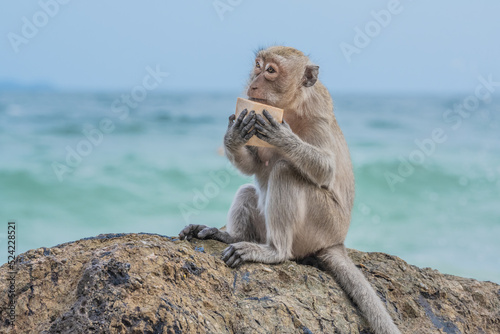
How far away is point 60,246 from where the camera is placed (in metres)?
6.84

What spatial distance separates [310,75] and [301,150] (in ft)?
3.90

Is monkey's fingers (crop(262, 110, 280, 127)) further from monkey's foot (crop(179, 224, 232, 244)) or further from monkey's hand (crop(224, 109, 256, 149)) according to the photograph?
monkey's foot (crop(179, 224, 232, 244))

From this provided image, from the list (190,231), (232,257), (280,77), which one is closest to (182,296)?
(232,257)

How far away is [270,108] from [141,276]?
2.69 m

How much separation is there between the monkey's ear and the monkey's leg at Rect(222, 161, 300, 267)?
121 centimetres

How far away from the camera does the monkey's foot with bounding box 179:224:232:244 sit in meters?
7.85

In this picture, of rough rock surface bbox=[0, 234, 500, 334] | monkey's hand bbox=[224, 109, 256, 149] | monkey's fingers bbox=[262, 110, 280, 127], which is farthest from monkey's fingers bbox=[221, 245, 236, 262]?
monkey's fingers bbox=[262, 110, 280, 127]

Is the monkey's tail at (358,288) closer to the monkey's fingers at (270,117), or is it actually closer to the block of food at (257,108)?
the block of food at (257,108)

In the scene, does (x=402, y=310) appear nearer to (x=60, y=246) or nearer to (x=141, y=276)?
(x=141, y=276)

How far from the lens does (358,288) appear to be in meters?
7.16

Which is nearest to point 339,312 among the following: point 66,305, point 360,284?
point 360,284

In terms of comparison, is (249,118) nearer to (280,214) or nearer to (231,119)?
(231,119)

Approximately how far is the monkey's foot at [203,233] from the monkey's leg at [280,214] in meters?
0.82

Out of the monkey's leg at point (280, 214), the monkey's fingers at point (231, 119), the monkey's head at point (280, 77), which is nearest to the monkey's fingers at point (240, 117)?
the monkey's fingers at point (231, 119)
